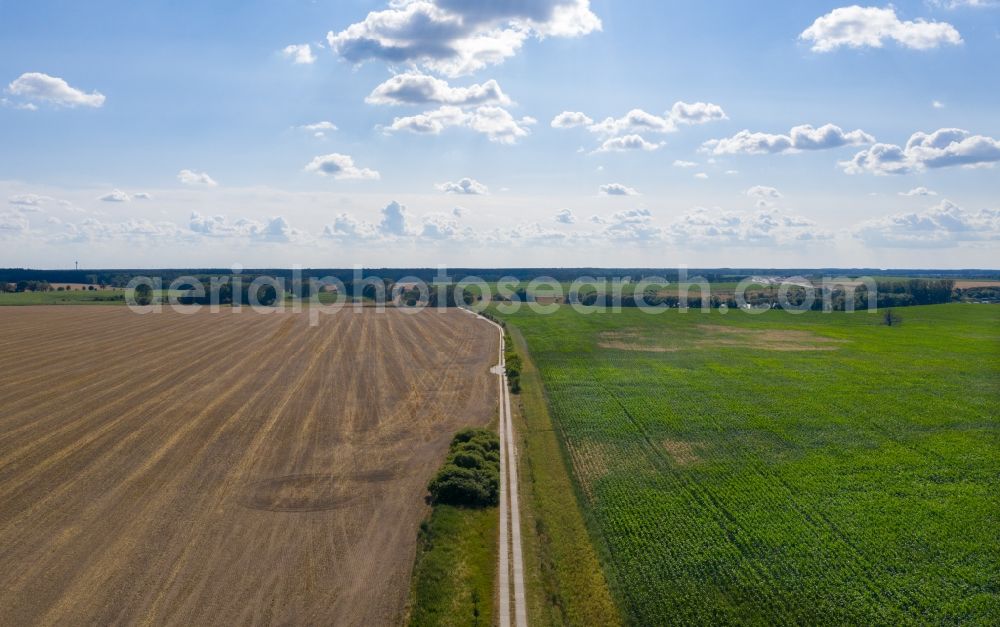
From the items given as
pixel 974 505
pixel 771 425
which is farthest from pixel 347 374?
pixel 974 505

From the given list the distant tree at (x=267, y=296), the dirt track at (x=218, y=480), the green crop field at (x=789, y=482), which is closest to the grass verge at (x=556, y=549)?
the green crop field at (x=789, y=482)

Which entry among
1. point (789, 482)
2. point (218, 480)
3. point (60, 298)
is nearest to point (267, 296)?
point (60, 298)

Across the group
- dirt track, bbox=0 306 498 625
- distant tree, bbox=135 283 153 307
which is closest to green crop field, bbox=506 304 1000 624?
dirt track, bbox=0 306 498 625

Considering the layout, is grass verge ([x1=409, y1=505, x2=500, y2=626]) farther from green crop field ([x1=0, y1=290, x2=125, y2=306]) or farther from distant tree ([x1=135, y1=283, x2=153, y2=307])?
green crop field ([x1=0, y1=290, x2=125, y2=306])

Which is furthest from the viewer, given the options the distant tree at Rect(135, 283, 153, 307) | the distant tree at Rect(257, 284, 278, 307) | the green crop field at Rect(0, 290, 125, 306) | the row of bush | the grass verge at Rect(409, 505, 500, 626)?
the distant tree at Rect(257, 284, 278, 307)

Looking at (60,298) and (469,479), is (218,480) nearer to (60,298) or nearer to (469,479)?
(469,479)

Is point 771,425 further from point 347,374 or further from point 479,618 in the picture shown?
point 347,374
